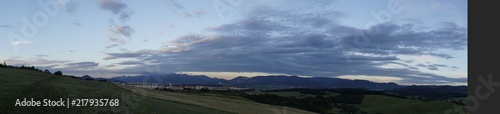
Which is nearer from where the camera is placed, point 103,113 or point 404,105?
point 103,113

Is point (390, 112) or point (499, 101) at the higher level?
point (499, 101)

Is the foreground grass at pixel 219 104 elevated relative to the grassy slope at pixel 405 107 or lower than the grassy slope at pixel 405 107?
elevated

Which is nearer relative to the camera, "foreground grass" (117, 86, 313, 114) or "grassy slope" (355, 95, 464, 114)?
"foreground grass" (117, 86, 313, 114)

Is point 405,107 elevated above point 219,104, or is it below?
below

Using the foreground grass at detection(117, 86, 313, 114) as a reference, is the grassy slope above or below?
below

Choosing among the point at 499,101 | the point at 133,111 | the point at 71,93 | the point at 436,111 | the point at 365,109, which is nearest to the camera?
the point at 499,101

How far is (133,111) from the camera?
44.7 metres

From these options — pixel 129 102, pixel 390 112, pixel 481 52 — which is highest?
pixel 481 52

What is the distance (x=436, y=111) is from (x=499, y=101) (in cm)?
13093

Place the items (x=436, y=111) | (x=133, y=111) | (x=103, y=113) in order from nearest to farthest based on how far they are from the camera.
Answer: (x=103, y=113) → (x=133, y=111) → (x=436, y=111)

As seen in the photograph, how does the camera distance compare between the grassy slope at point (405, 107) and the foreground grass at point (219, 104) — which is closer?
the foreground grass at point (219, 104)

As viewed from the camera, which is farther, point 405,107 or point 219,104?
point 405,107

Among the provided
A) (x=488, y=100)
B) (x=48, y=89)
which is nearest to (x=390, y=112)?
(x=488, y=100)

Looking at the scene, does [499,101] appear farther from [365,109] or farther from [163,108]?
[365,109]
